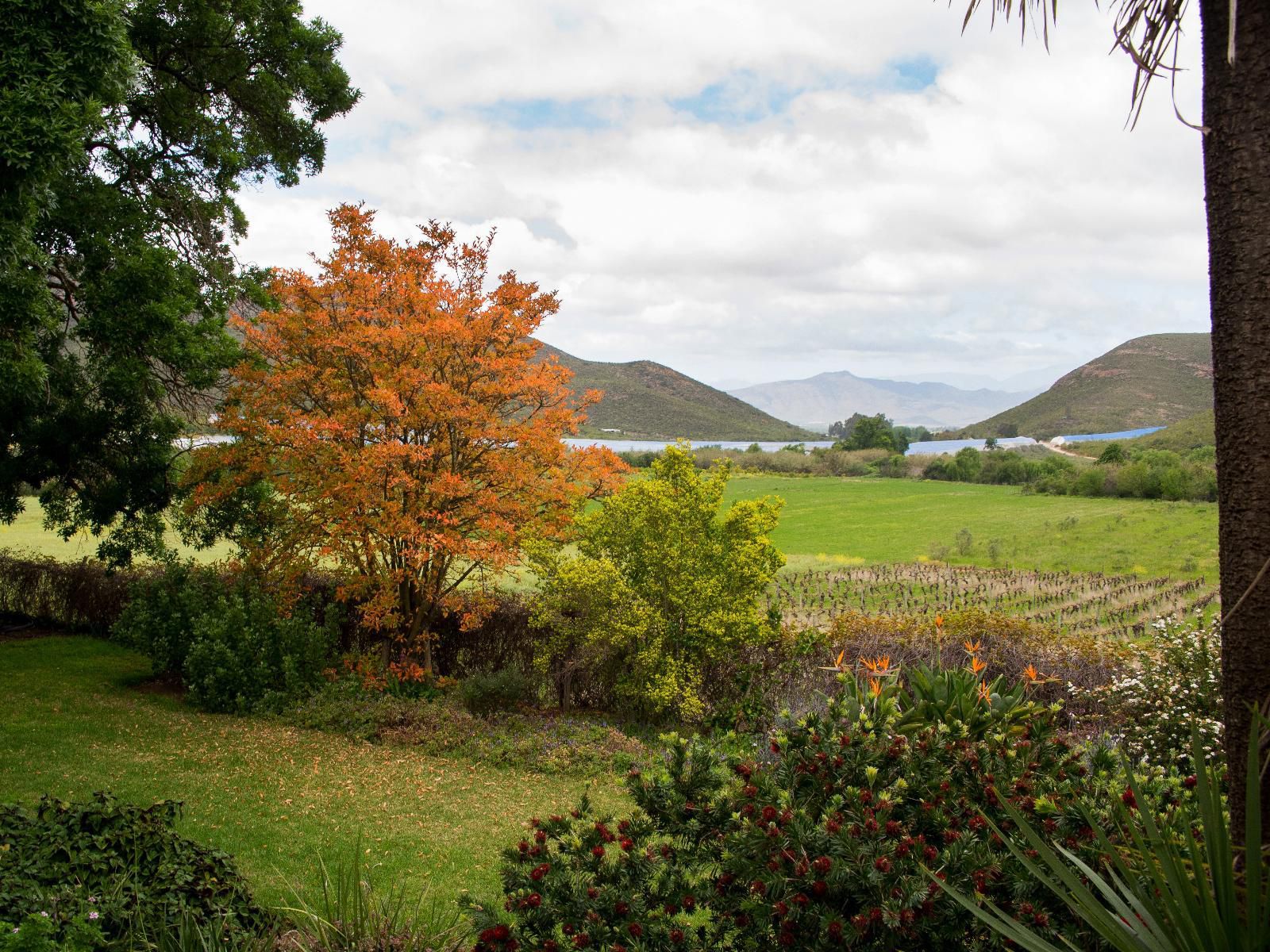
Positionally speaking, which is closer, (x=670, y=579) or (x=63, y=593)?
(x=670, y=579)

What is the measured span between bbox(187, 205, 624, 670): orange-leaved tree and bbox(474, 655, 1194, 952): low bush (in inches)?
262

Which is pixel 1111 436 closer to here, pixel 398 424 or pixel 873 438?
pixel 873 438

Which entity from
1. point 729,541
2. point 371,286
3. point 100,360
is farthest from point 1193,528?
point 100,360

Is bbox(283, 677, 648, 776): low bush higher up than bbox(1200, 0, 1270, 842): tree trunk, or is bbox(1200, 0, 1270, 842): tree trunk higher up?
bbox(1200, 0, 1270, 842): tree trunk

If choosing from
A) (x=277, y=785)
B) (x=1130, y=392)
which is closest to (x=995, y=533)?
(x=277, y=785)

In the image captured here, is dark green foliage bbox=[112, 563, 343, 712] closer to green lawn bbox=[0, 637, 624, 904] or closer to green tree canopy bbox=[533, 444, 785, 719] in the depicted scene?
green lawn bbox=[0, 637, 624, 904]

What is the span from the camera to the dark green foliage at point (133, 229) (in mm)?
7578

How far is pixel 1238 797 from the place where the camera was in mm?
2492

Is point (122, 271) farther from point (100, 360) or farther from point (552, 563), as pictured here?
point (552, 563)

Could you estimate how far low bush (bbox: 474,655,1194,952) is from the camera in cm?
261

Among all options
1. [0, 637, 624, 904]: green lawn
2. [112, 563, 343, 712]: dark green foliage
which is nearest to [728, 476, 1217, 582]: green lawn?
[112, 563, 343, 712]: dark green foliage

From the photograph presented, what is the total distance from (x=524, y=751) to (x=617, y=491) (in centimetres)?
319

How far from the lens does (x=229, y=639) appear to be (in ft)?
35.6

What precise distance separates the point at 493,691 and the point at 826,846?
8.52 metres
